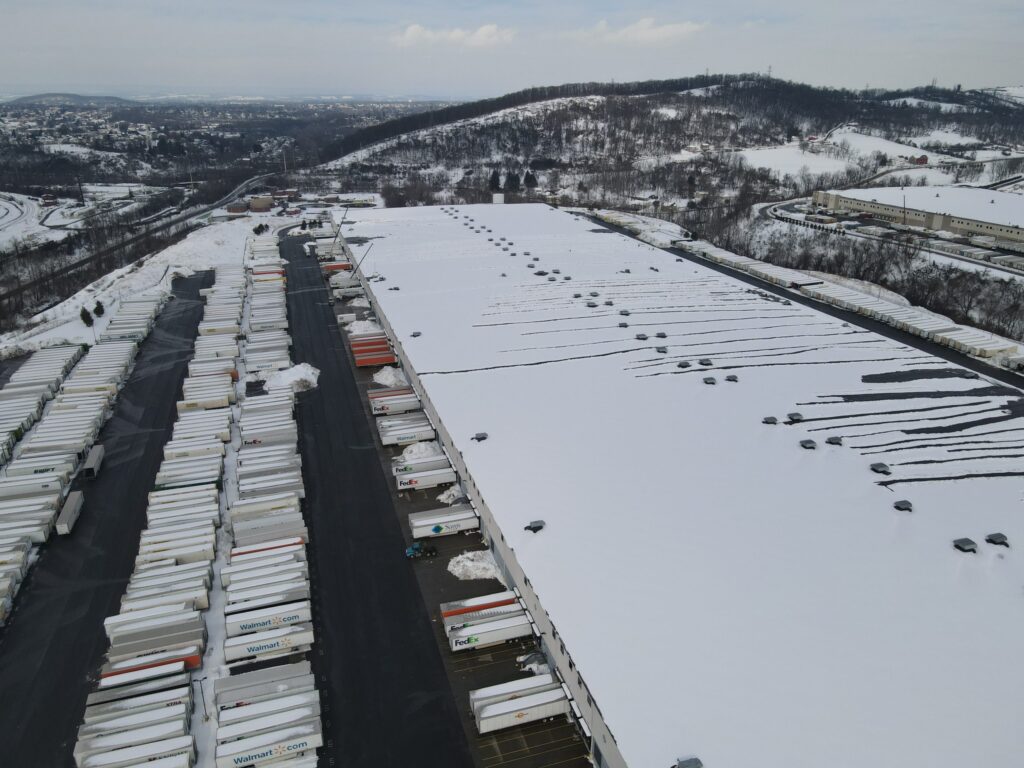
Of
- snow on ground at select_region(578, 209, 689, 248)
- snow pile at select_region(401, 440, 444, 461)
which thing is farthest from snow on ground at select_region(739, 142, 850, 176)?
snow pile at select_region(401, 440, 444, 461)

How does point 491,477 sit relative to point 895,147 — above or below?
below

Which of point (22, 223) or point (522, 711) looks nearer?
point (522, 711)

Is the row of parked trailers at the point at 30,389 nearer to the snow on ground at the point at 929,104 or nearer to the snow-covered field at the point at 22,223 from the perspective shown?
the snow-covered field at the point at 22,223

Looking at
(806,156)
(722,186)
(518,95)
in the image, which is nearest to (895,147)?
(806,156)

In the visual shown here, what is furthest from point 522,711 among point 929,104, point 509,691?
point 929,104

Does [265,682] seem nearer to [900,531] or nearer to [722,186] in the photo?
[900,531]

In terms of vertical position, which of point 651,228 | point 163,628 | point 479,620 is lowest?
point 163,628

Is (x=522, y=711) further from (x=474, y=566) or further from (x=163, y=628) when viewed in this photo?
(x=163, y=628)
